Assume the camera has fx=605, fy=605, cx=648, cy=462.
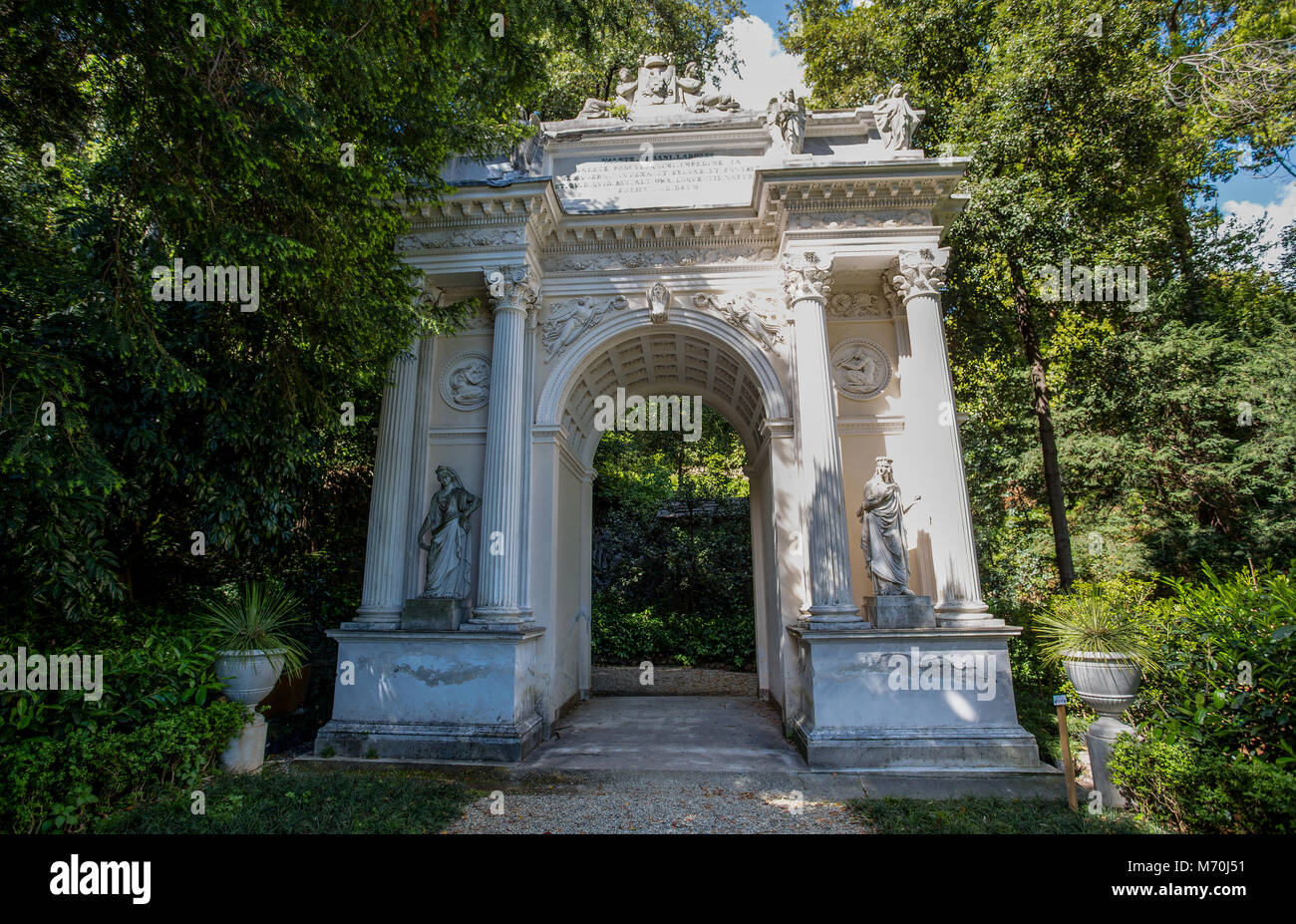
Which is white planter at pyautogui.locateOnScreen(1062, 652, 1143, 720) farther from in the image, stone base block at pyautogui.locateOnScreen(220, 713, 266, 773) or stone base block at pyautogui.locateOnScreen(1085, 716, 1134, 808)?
stone base block at pyautogui.locateOnScreen(220, 713, 266, 773)

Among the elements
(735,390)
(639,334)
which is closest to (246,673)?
(639,334)

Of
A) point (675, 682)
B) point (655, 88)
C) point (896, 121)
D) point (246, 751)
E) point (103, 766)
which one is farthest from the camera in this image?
point (675, 682)

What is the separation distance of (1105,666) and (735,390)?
7.39 m

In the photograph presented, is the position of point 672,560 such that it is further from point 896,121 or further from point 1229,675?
point 1229,675

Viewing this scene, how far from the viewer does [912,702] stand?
7.49m

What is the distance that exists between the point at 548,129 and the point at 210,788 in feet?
35.2

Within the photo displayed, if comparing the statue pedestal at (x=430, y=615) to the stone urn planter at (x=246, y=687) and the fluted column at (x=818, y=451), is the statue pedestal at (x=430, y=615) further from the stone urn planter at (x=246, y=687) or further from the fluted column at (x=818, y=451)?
the fluted column at (x=818, y=451)

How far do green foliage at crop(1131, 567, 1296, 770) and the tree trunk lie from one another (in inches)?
236

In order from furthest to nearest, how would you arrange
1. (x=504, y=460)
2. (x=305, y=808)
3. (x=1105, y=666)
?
1. (x=504, y=460)
2. (x=1105, y=666)
3. (x=305, y=808)

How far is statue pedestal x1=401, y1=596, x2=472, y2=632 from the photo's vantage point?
8.27 metres

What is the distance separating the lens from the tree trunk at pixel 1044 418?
11500 mm

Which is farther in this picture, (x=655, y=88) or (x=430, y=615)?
Answer: (x=655, y=88)

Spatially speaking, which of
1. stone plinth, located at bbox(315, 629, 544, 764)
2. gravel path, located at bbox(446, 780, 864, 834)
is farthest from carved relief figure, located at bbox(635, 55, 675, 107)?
gravel path, located at bbox(446, 780, 864, 834)
